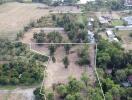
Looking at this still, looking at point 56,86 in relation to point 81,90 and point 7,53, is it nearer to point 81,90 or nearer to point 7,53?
point 81,90

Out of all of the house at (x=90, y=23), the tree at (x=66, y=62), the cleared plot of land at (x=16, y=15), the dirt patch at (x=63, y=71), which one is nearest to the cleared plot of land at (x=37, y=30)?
the cleared plot of land at (x=16, y=15)

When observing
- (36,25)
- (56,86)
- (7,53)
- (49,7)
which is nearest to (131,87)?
(56,86)

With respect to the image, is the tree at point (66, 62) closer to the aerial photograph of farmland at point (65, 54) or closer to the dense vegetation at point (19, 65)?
the aerial photograph of farmland at point (65, 54)

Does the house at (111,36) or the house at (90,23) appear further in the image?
the house at (90,23)

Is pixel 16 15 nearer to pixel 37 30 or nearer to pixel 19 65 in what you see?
pixel 37 30

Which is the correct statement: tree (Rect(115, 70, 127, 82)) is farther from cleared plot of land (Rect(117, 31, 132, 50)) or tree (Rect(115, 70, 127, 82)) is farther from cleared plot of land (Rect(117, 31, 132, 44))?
cleared plot of land (Rect(117, 31, 132, 44))

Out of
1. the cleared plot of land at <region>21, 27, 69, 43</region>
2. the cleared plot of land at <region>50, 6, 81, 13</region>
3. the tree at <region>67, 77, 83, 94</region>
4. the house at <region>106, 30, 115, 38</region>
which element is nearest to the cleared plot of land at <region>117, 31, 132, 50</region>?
the house at <region>106, 30, 115, 38</region>

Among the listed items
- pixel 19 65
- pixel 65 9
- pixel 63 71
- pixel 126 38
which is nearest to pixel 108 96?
pixel 63 71
